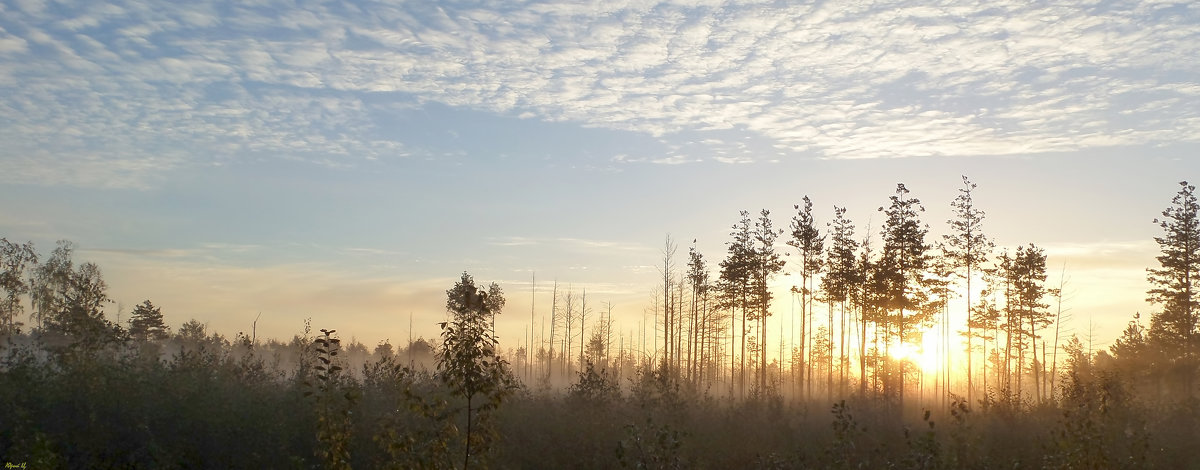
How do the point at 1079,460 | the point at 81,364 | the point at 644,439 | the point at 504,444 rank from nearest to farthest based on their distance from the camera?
1. the point at 1079,460
2. the point at 644,439
3. the point at 81,364
4. the point at 504,444

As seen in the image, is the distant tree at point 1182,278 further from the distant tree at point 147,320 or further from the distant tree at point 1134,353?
the distant tree at point 147,320

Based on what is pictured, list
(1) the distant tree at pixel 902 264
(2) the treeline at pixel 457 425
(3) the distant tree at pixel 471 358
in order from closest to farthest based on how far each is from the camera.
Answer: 1. (3) the distant tree at pixel 471 358
2. (2) the treeline at pixel 457 425
3. (1) the distant tree at pixel 902 264

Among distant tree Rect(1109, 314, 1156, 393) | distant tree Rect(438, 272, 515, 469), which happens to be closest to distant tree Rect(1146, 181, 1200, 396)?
distant tree Rect(1109, 314, 1156, 393)

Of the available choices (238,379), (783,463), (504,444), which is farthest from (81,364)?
(783,463)

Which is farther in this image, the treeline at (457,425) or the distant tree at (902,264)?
the distant tree at (902,264)

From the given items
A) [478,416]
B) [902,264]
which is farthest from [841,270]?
[478,416]

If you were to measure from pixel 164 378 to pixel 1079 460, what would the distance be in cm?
2316

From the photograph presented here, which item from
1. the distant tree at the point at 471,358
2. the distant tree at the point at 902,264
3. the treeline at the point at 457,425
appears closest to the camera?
the distant tree at the point at 471,358

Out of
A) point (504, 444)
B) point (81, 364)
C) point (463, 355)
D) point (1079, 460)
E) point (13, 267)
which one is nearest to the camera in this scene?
point (463, 355)

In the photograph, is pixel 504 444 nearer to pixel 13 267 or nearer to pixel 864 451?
pixel 864 451

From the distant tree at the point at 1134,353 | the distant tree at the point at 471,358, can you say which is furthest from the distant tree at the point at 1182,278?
the distant tree at the point at 471,358

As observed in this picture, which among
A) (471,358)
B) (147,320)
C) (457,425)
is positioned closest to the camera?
(471,358)

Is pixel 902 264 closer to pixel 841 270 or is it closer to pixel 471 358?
pixel 841 270

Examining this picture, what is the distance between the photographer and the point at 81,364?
22.2 metres
